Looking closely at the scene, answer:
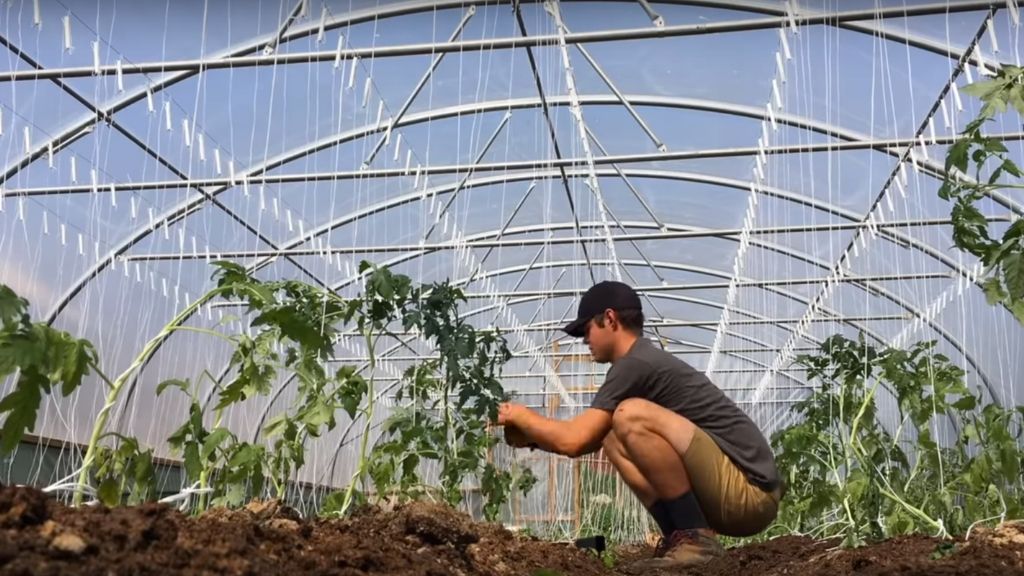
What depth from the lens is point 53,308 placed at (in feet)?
33.6

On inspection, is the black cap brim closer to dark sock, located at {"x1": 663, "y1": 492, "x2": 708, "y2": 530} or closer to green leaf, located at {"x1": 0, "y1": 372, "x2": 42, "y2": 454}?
dark sock, located at {"x1": 663, "y1": 492, "x2": 708, "y2": 530}

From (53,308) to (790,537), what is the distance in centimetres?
880

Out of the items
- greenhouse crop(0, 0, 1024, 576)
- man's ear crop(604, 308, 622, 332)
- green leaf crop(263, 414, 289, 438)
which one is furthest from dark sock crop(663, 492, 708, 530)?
green leaf crop(263, 414, 289, 438)

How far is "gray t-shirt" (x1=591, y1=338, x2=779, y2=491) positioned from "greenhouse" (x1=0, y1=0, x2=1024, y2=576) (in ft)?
0.10

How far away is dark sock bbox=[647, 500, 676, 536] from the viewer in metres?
3.21

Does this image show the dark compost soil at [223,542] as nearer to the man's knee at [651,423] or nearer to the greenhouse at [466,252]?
the greenhouse at [466,252]

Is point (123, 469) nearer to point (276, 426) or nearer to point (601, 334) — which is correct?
point (276, 426)

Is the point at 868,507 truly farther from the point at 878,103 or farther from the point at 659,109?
the point at 659,109

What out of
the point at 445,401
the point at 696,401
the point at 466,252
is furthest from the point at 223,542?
the point at 466,252

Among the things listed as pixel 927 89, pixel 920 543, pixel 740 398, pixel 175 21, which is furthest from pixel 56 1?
pixel 740 398

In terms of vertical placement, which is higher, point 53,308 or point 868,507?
point 53,308

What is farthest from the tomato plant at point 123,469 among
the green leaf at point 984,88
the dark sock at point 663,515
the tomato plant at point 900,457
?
the green leaf at point 984,88

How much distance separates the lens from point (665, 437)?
10.2ft

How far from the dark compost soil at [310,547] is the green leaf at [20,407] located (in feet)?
1.43
